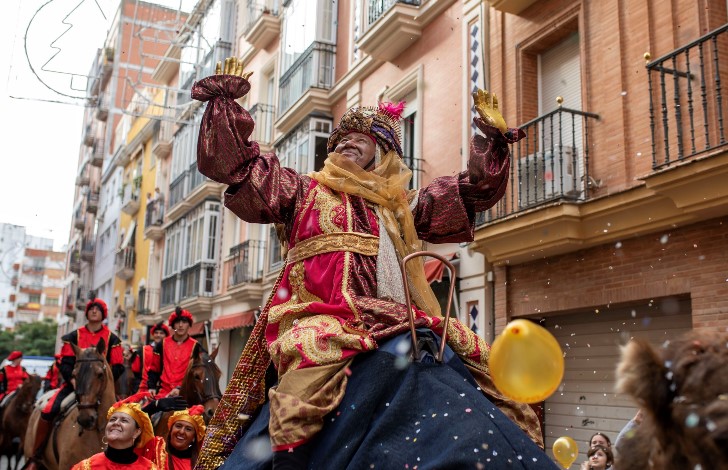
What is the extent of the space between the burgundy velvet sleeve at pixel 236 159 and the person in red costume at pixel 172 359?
6294 mm

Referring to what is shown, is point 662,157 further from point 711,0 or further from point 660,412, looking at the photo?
point 660,412

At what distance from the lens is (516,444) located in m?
2.38

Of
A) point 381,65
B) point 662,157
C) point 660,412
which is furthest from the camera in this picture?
point 381,65

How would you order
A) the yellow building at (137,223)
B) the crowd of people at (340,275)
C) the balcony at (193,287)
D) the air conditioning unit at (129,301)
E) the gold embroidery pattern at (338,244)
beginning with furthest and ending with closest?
1. the air conditioning unit at (129,301)
2. the yellow building at (137,223)
3. the balcony at (193,287)
4. the gold embroidery pattern at (338,244)
5. the crowd of people at (340,275)

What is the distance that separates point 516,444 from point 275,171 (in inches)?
66.1

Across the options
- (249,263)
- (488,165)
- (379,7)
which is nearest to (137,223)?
(249,263)

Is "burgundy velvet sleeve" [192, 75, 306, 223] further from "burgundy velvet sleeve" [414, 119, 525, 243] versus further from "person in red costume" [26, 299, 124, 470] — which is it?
"person in red costume" [26, 299, 124, 470]

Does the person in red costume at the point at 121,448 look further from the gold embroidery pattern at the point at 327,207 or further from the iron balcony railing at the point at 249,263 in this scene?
the iron balcony railing at the point at 249,263

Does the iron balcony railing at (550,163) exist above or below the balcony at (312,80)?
below

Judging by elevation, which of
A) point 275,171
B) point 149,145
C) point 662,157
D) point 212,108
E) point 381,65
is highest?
point 149,145

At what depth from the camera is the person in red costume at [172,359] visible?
9.62m

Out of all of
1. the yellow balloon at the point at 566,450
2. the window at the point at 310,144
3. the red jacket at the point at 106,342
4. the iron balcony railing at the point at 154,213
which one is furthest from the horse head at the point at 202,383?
the iron balcony railing at the point at 154,213

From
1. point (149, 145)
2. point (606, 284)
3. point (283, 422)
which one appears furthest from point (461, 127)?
point (149, 145)

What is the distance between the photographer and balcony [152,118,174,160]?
31828mm
